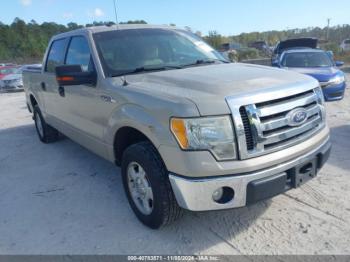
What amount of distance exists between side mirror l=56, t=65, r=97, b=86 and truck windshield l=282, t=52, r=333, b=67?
7222 mm

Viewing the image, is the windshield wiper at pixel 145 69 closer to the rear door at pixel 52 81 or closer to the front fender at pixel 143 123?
the front fender at pixel 143 123

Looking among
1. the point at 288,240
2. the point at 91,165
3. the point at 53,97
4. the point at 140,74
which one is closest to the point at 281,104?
the point at 288,240

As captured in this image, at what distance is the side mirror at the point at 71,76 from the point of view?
3234 millimetres

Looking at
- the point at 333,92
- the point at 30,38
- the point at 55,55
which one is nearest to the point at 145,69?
the point at 55,55

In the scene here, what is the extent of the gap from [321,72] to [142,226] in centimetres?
694

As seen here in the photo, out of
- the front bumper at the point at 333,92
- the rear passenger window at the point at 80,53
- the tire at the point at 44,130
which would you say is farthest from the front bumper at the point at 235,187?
the front bumper at the point at 333,92

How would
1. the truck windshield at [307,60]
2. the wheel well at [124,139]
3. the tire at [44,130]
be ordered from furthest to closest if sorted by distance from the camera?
the truck windshield at [307,60], the tire at [44,130], the wheel well at [124,139]

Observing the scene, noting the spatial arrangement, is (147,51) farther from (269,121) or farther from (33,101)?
(33,101)

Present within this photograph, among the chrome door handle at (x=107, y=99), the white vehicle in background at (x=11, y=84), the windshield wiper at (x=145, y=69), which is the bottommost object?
the white vehicle in background at (x=11, y=84)

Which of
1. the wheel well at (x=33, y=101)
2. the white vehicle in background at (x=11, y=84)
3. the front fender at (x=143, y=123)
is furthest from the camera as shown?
the white vehicle in background at (x=11, y=84)

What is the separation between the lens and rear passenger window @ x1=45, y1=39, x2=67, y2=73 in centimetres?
470

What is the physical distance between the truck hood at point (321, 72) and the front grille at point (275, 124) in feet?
18.8

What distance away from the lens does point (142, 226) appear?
3.15 meters

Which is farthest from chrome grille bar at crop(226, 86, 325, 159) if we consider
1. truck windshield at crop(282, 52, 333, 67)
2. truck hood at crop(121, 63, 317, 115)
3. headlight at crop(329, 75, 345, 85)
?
truck windshield at crop(282, 52, 333, 67)
